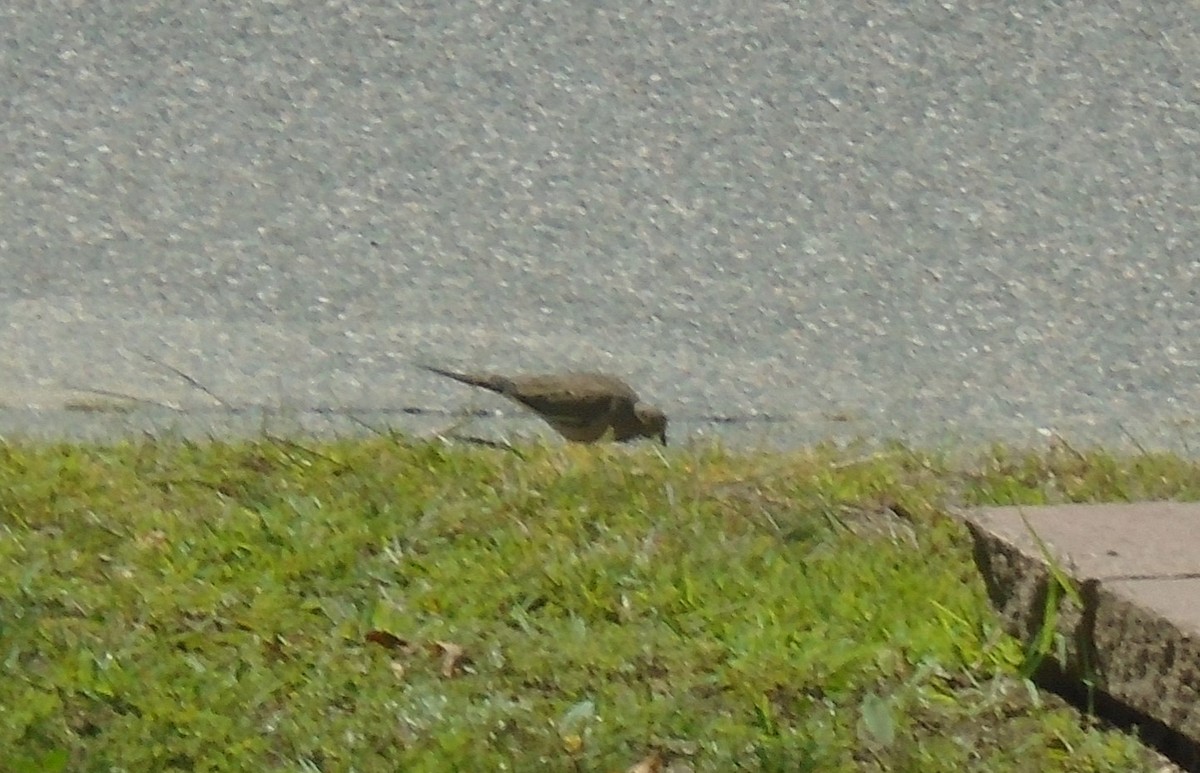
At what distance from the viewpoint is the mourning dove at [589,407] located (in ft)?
15.3

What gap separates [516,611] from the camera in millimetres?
3314

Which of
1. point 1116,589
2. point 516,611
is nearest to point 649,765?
point 516,611

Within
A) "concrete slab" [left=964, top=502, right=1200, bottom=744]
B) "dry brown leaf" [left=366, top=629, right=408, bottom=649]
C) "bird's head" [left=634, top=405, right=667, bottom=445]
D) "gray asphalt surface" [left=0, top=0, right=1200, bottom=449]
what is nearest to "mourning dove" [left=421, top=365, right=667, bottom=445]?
"bird's head" [left=634, top=405, right=667, bottom=445]

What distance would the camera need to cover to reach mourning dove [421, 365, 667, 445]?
467 centimetres

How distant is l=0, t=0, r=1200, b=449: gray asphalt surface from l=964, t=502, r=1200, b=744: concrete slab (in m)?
1.95

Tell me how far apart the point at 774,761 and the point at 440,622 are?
2.44 ft

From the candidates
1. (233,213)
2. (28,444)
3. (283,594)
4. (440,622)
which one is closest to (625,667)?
(440,622)

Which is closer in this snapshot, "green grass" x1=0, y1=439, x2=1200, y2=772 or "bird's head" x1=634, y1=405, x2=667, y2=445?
"green grass" x1=0, y1=439, x2=1200, y2=772

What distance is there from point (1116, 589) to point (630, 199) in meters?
2.95

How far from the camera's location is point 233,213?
5461mm

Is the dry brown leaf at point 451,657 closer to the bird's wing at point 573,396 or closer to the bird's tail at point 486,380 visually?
the bird's wing at point 573,396

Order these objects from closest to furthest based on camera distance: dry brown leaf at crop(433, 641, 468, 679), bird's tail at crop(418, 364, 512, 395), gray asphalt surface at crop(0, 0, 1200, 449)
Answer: dry brown leaf at crop(433, 641, 468, 679) → bird's tail at crop(418, 364, 512, 395) → gray asphalt surface at crop(0, 0, 1200, 449)

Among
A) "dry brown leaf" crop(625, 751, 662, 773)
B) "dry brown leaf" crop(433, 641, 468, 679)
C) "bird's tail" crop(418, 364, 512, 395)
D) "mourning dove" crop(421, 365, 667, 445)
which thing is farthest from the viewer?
"bird's tail" crop(418, 364, 512, 395)

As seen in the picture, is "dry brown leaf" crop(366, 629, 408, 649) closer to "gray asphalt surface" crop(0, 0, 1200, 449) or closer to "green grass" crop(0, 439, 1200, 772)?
"green grass" crop(0, 439, 1200, 772)
